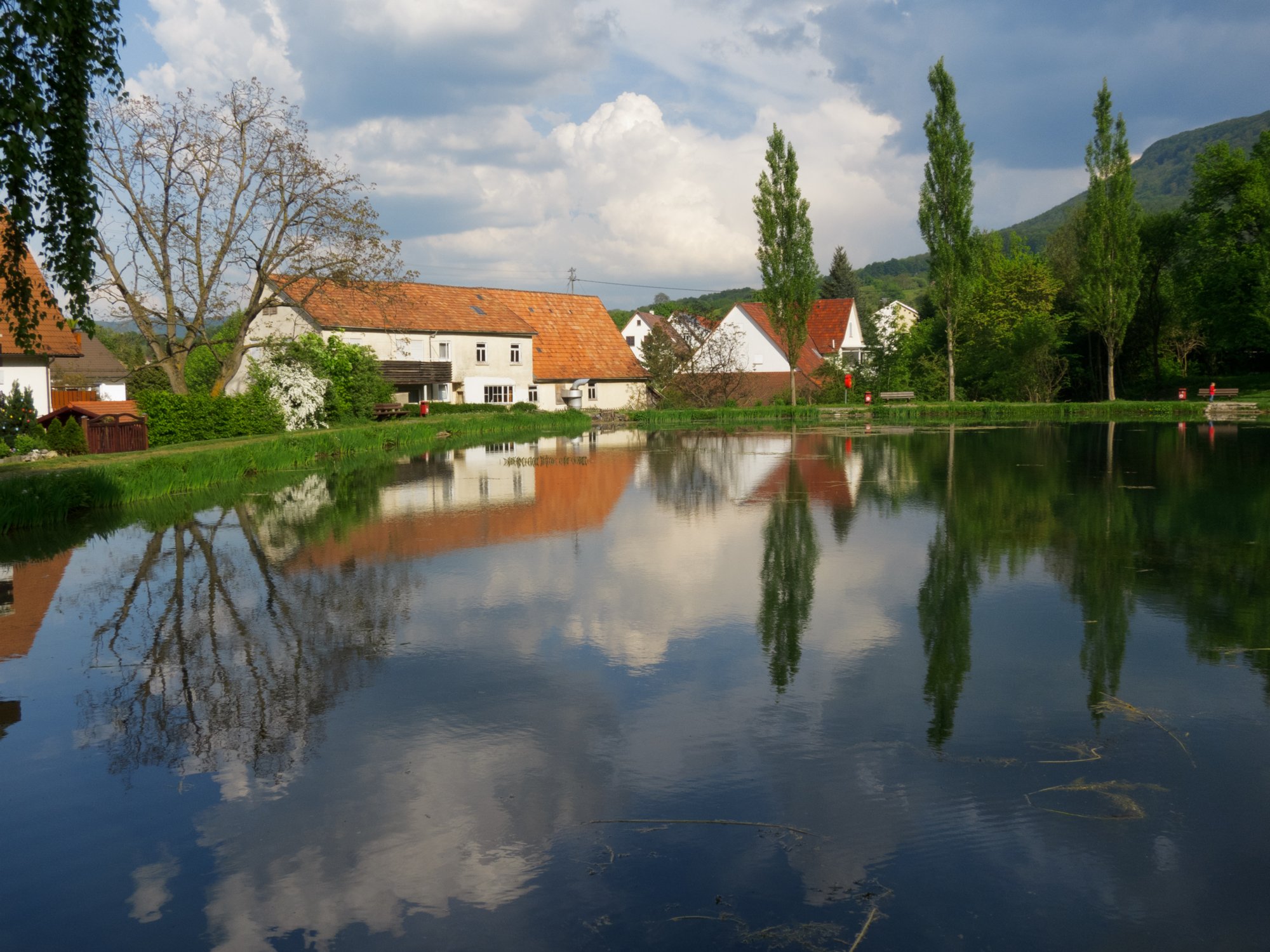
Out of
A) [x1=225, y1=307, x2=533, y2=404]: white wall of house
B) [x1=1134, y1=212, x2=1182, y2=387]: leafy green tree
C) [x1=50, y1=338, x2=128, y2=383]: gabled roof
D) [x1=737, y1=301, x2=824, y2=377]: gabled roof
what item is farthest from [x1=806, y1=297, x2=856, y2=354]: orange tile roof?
[x1=50, y1=338, x2=128, y2=383]: gabled roof

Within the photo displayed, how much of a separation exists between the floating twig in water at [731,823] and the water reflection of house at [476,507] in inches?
297

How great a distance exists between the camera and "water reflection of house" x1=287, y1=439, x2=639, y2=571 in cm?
1287

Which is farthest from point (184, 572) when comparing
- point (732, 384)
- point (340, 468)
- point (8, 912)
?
point (732, 384)

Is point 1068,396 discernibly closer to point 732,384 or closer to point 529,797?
point 732,384

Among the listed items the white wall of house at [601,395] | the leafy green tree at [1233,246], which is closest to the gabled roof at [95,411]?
the white wall of house at [601,395]

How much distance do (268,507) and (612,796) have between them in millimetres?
13787

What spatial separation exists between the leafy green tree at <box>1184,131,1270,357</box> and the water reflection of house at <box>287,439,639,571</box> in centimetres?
3508

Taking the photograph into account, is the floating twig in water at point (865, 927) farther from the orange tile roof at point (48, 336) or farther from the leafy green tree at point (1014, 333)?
the leafy green tree at point (1014, 333)

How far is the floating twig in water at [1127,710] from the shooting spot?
590 centimetres

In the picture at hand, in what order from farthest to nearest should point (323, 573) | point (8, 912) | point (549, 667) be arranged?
point (323, 573), point (549, 667), point (8, 912)

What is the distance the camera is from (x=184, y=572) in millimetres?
11344

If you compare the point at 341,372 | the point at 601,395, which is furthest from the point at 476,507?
the point at 601,395

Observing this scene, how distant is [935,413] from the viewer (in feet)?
157

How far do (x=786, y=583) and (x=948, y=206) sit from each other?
151 ft
